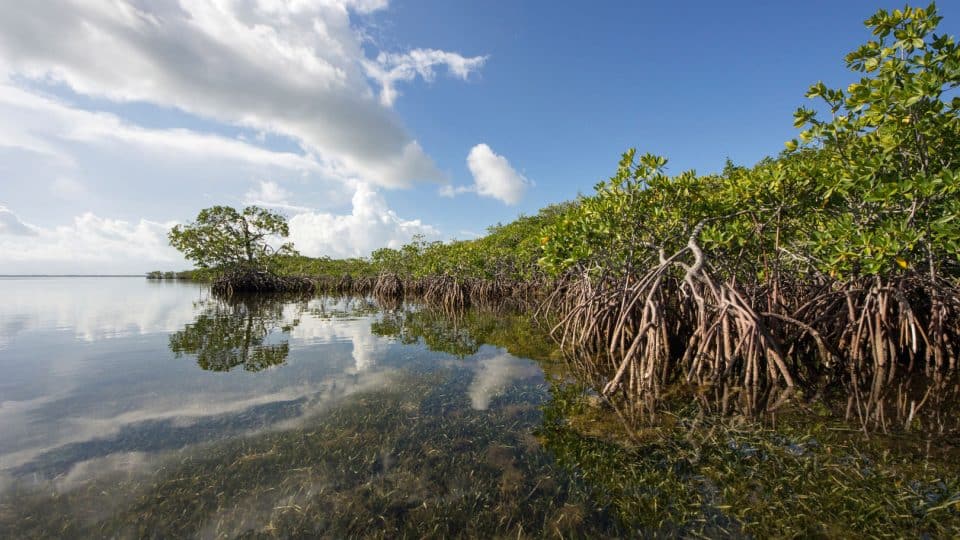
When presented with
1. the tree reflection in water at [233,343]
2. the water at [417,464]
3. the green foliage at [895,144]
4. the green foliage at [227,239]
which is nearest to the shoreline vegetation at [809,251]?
the green foliage at [895,144]

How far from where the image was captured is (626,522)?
2742mm

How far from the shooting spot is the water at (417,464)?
277 cm

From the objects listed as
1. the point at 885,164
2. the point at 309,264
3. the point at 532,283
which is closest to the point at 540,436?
the point at 885,164

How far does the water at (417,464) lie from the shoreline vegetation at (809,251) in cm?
138

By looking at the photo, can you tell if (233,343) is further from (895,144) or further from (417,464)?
(895,144)

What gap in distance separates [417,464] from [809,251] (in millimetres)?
8754

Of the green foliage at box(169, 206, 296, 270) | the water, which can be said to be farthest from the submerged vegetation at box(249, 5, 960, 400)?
the green foliage at box(169, 206, 296, 270)

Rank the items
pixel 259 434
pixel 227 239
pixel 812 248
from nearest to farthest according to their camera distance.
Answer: pixel 259 434
pixel 812 248
pixel 227 239

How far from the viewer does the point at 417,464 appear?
3670 mm

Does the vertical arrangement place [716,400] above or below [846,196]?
below

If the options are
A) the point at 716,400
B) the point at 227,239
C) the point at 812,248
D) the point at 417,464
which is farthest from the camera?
the point at 227,239

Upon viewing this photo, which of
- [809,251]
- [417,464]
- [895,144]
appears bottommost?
[417,464]

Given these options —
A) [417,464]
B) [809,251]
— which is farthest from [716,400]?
[809,251]

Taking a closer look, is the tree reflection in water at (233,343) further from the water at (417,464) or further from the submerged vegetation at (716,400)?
the water at (417,464)
